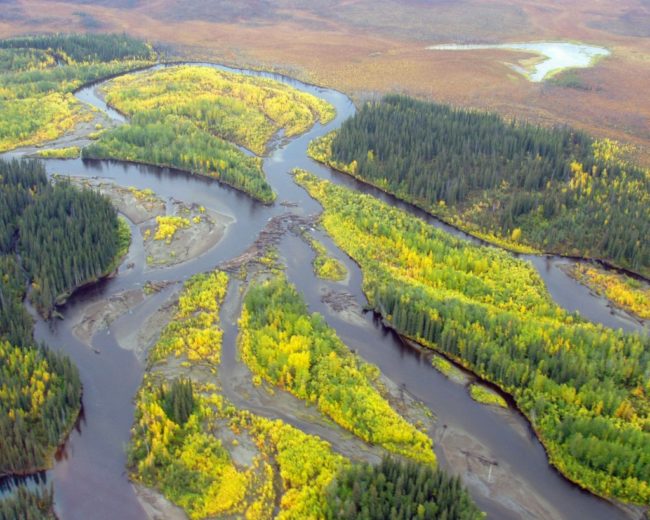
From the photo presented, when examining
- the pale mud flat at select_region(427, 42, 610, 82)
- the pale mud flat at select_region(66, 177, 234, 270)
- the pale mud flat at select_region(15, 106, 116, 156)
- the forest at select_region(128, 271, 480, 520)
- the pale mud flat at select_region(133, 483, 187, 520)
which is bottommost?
the pale mud flat at select_region(133, 483, 187, 520)

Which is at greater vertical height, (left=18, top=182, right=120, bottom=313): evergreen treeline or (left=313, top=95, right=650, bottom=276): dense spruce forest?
(left=313, top=95, right=650, bottom=276): dense spruce forest

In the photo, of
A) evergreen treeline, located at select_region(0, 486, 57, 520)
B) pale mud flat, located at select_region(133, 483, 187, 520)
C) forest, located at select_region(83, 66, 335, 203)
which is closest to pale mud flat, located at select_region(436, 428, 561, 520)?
pale mud flat, located at select_region(133, 483, 187, 520)

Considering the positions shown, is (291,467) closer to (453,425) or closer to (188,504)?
(188,504)

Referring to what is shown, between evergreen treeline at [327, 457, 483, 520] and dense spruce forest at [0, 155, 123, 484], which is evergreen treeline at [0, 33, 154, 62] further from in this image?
evergreen treeline at [327, 457, 483, 520]

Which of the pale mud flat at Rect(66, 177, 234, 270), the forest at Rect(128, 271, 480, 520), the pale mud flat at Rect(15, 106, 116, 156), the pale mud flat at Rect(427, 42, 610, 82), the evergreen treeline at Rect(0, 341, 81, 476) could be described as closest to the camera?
the forest at Rect(128, 271, 480, 520)

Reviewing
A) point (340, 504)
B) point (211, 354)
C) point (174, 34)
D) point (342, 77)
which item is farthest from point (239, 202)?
point (174, 34)

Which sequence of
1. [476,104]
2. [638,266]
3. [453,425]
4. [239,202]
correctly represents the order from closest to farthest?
[453,425] → [638,266] → [239,202] → [476,104]
